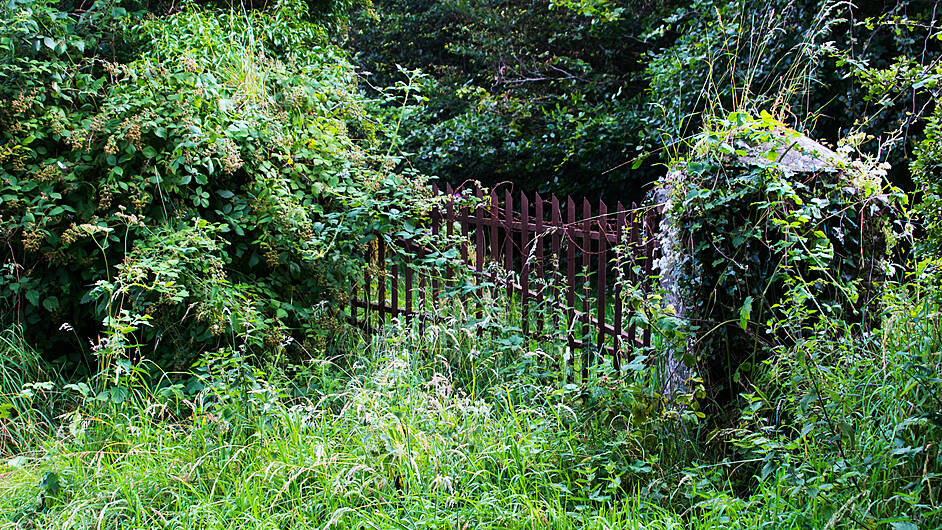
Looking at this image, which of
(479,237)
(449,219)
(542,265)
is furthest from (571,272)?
(449,219)

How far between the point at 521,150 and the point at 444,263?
4.59 meters

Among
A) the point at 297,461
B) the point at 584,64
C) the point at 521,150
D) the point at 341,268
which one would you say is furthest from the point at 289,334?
the point at 584,64

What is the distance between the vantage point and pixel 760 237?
9.91 ft

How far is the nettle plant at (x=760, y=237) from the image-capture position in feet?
9.97

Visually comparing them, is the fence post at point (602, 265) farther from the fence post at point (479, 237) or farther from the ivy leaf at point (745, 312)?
the ivy leaf at point (745, 312)

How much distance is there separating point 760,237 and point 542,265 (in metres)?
1.47

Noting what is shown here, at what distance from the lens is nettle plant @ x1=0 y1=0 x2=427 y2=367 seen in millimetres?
4039

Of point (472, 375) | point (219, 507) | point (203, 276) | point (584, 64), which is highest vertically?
point (584, 64)

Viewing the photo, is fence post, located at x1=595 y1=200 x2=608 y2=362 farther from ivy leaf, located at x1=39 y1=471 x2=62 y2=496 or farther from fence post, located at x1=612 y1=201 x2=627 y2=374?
ivy leaf, located at x1=39 y1=471 x2=62 y2=496

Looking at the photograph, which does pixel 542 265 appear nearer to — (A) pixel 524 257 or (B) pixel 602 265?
(A) pixel 524 257

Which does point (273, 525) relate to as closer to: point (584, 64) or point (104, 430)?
point (104, 430)

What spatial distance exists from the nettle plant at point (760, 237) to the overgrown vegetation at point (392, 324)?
15 mm

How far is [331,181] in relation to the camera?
4551 mm

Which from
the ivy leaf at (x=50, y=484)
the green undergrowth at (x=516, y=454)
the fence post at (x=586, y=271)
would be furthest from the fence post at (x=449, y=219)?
the ivy leaf at (x=50, y=484)
